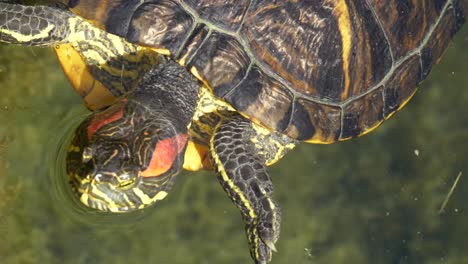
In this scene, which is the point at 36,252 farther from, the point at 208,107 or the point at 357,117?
the point at 357,117

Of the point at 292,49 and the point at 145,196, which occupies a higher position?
the point at 292,49

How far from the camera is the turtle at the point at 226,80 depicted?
13.4ft

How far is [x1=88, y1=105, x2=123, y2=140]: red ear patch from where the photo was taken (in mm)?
4074

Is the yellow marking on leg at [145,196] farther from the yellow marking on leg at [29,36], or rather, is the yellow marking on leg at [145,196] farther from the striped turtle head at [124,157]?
the yellow marking on leg at [29,36]

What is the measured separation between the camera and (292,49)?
14.1 ft

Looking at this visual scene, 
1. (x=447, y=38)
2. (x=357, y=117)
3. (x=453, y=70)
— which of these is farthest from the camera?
(x=453, y=70)

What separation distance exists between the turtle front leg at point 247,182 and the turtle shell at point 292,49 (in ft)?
1.02

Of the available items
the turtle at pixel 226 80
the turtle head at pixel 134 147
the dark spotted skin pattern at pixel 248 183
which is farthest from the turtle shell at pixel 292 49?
the turtle head at pixel 134 147

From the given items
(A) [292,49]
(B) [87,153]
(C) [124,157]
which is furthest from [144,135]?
(A) [292,49]

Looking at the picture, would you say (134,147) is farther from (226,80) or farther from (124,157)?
(226,80)

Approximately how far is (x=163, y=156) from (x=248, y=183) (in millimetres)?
673

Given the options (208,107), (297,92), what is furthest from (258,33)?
(208,107)

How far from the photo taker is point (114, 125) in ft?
13.4

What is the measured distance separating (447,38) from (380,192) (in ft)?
5.17
